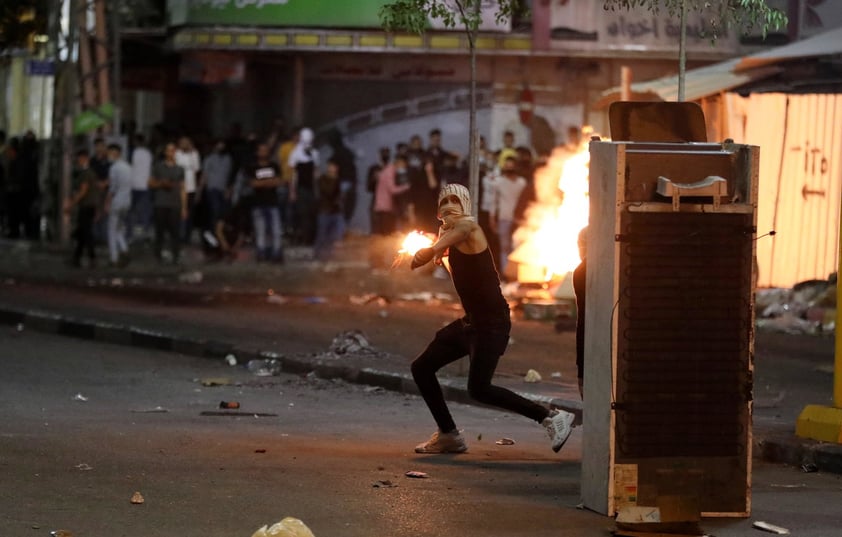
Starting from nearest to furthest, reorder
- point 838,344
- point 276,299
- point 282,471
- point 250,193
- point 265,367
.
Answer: point 282,471
point 838,344
point 265,367
point 276,299
point 250,193

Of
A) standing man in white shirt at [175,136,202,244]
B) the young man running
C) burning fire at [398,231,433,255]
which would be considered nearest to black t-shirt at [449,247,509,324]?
the young man running

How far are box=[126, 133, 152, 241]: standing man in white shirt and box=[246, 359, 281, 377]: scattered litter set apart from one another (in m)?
11.7

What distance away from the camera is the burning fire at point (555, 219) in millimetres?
19453

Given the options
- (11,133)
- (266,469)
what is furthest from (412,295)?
(11,133)

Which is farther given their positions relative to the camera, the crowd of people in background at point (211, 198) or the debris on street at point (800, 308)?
the crowd of people in background at point (211, 198)

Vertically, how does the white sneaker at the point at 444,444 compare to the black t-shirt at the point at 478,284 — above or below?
below

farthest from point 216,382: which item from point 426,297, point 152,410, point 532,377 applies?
point 426,297

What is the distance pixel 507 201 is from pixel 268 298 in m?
3.80

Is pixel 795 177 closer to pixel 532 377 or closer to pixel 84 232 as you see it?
pixel 532 377

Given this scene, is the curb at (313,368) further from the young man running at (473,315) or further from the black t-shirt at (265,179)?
the black t-shirt at (265,179)

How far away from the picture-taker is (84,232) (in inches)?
984

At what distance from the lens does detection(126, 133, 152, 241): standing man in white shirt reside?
26.4 m

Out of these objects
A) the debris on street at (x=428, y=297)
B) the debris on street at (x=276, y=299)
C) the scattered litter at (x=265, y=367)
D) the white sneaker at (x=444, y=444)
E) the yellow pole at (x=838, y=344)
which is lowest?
the debris on street at (x=276, y=299)

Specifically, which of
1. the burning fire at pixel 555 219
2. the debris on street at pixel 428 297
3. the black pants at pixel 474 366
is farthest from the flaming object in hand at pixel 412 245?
the debris on street at pixel 428 297
